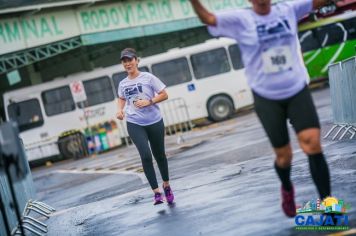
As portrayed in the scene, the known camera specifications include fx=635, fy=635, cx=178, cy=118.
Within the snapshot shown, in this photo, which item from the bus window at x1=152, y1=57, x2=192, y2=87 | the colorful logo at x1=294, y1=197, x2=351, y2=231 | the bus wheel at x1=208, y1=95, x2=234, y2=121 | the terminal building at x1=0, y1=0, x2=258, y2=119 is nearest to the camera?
the colorful logo at x1=294, y1=197, x2=351, y2=231

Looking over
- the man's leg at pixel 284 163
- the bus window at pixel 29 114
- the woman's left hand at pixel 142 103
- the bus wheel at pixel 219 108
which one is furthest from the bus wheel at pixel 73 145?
the man's leg at pixel 284 163

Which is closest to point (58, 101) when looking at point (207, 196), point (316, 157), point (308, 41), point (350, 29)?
point (308, 41)

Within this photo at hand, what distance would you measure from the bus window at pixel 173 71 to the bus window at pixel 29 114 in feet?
16.4

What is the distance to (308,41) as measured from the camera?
2823cm

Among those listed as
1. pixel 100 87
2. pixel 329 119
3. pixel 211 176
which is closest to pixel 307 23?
pixel 100 87

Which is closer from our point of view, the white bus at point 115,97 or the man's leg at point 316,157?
the man's leg at point 316,157

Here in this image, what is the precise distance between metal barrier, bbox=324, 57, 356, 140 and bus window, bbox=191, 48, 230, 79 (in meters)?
14.7

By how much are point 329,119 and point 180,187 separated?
673 centimetres

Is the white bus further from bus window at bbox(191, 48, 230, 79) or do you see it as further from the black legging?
the black legging

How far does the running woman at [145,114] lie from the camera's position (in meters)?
7.85

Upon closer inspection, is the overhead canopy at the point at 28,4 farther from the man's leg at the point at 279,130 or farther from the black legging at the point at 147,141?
the man's leg at the point at 279,130

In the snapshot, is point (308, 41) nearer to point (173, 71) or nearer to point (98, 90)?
point (173, 71)

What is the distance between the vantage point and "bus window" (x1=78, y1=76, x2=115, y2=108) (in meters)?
26.0

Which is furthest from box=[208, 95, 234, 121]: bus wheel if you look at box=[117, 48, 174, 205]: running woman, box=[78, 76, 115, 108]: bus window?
box=[117, 48, 174, 205]: running woman
